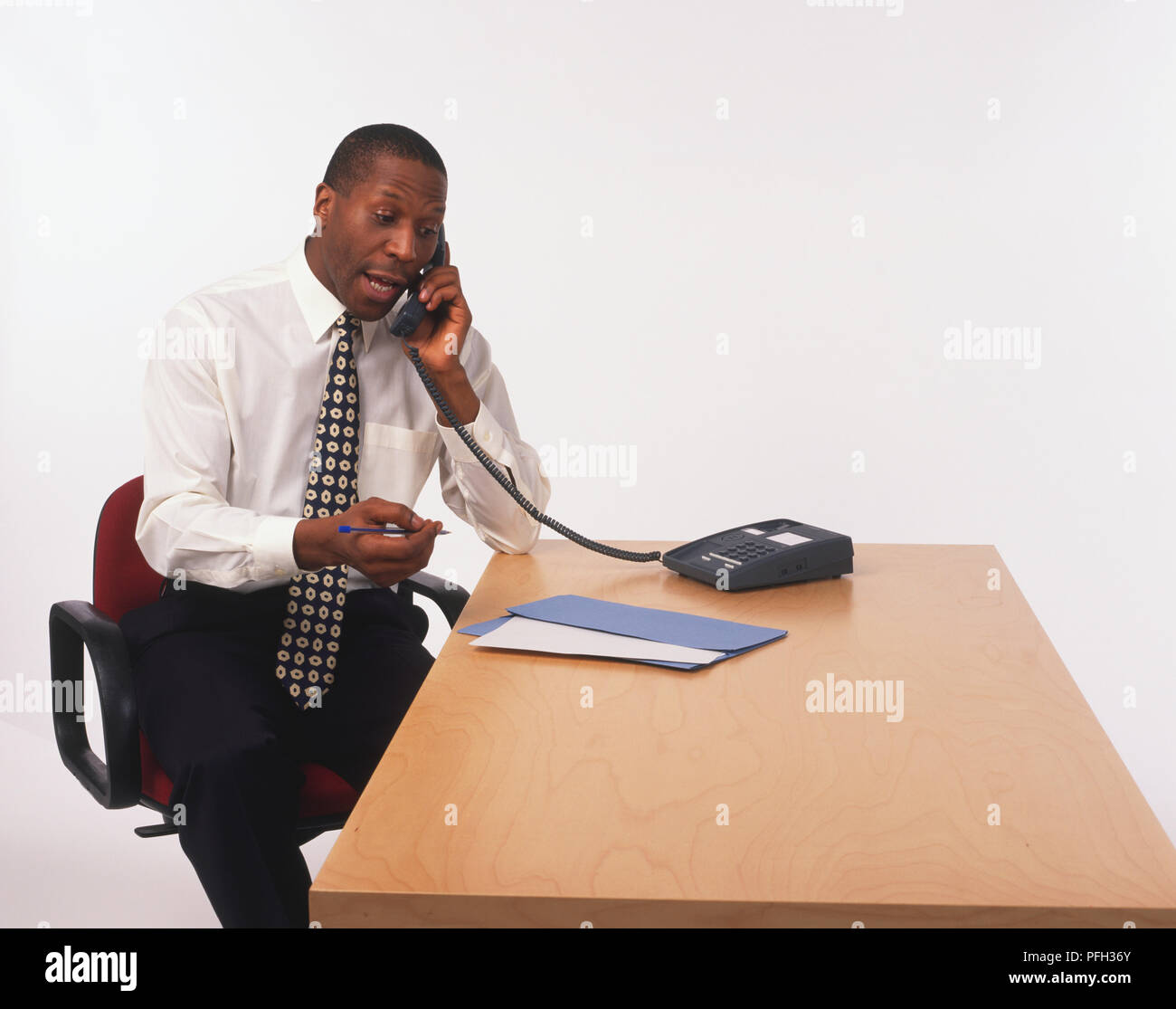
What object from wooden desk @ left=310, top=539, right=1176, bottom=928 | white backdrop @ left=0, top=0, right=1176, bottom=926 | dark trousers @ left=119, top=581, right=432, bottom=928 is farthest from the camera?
white backdrop @ left=0, top=0, right=1176, bottom=926

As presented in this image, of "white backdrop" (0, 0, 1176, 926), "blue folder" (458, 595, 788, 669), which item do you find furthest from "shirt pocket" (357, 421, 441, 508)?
"white backdrop" (0, 0, 1176, 926)

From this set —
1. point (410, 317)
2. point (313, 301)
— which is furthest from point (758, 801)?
point (313, 301)

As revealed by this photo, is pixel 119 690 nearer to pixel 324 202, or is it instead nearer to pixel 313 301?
pixel 313 301

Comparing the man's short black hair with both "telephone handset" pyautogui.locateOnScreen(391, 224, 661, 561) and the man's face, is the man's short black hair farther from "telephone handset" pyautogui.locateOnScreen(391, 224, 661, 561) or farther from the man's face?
"telephone handset" pyautogui.locateOnScreen(391, 224, 661, 561)

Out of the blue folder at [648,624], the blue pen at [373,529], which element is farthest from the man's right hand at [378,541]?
the blue folder at [648,624]

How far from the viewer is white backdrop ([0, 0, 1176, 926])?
11.1 feet

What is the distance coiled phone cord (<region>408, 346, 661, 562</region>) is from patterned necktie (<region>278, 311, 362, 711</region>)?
121 millimetres

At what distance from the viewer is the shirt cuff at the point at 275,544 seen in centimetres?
179

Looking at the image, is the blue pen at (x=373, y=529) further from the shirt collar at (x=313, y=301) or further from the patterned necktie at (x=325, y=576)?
the shirt collar at (x=313, y=301)

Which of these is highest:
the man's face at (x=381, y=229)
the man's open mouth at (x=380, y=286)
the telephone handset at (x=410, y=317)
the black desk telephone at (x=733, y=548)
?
the man's face at (x=381, y=229)

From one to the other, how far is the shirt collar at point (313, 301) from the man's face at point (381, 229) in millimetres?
31

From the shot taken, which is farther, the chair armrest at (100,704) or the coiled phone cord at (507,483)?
the coiled phone cord at (507,483)

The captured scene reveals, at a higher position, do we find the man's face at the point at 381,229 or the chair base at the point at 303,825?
the man's face at the point at 381,229

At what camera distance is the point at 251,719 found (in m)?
1.76
